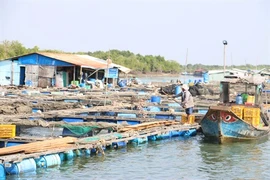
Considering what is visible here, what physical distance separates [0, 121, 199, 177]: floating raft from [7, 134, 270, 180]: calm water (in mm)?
167

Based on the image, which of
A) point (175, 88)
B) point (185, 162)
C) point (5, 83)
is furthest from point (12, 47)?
point (185, 162)

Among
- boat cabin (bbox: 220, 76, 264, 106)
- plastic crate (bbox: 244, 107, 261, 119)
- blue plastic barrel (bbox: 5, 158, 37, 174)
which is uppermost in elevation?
boat cabin (bbox: 220, 76, 264, 106)

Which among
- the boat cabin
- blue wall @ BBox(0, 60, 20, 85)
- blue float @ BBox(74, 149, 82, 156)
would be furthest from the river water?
blue wall @ BBox(0, 60, 20, 85)

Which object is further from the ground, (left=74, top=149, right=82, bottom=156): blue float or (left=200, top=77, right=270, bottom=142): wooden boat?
(left=200, top=77, right=270, bottom=142): wooden boat

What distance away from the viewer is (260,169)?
12.1 metres

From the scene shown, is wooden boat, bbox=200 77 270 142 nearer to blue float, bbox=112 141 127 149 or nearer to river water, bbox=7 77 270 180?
river water, bbox=7 77 270 180

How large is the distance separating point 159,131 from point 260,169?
3660 mm

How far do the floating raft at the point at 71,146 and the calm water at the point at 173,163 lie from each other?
167 mm

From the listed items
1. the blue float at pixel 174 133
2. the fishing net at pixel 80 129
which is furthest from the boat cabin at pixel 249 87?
the fishing net at pixel 80 129

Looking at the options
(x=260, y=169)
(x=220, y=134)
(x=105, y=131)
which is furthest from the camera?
(x=105, y=131)

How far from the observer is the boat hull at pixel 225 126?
14562mm

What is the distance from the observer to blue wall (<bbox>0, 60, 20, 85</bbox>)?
33.9m

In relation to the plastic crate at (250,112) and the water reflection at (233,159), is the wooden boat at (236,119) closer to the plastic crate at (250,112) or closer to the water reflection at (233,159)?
the plastic crate at (250,112)

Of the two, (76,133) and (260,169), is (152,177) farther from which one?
(76,133)
